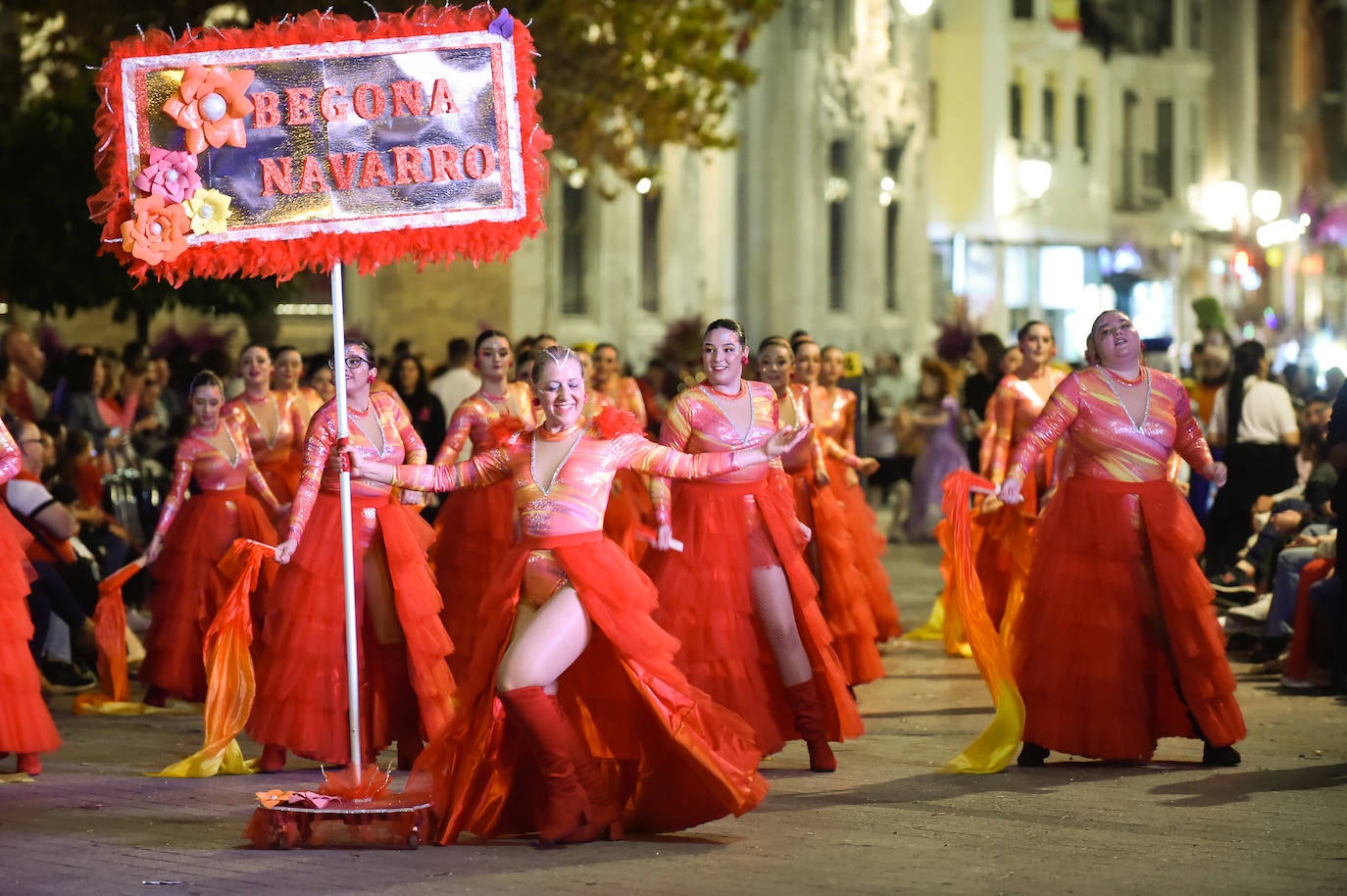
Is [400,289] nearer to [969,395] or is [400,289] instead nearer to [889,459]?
[889,459]

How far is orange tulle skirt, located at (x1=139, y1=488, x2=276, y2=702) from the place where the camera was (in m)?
12.2

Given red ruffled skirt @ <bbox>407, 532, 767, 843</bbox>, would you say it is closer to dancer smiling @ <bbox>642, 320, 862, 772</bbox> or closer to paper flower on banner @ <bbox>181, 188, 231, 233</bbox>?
dancer smiling @ <bbox>642, 320, 862, 772</bbox>

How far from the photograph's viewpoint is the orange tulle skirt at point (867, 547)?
14.3m

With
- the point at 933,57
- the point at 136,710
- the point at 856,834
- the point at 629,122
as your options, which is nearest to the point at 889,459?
the point at 629,122

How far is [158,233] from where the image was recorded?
8.39 m

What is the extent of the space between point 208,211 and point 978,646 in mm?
4046

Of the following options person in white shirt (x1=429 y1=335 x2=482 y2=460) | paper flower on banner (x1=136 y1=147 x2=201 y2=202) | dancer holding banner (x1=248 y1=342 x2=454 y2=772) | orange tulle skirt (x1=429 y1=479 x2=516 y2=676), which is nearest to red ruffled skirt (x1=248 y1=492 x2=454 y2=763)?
dancer holding banner (x1=248 y1=342 x2=454 y2=772)

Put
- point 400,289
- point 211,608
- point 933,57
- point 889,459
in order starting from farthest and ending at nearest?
point 933,57, point 400,289, point 889,459, point 211,608

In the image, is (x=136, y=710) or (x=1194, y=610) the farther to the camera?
(x=136, y=710)

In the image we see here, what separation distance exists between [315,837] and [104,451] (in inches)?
363

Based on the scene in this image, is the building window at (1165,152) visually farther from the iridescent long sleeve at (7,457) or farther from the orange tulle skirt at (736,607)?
the iridescent long sleeve at (7,457)

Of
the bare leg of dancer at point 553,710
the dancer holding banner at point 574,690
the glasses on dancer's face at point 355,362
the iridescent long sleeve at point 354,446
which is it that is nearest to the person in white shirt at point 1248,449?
the iridescent long sleeve at point 354,446

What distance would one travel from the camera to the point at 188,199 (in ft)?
27.7

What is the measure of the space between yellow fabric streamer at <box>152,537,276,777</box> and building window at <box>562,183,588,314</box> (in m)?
22.3
